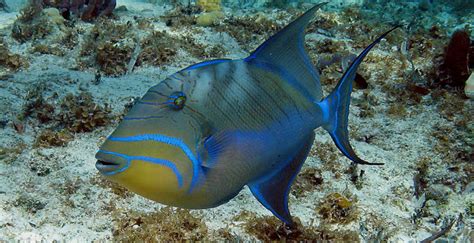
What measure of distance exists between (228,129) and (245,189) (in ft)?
9.23

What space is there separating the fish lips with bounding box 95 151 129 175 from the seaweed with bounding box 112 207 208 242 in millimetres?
2194

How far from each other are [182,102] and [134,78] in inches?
196

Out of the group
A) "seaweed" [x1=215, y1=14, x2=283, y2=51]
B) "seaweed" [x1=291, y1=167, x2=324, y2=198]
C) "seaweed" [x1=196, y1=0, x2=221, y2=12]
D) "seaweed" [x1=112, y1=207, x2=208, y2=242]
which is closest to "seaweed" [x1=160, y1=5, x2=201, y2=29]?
"seaweed" [x1=196, y1=0, x2=221, y2=12]

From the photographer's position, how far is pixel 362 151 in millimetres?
4727

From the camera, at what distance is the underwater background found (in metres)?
3.45

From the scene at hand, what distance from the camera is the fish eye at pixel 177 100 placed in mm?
1240

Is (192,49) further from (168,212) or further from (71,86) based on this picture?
(168,212)

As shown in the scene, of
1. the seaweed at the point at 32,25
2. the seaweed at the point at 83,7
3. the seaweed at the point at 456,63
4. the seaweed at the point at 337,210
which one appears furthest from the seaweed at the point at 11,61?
the seaweed at the point at 456,63

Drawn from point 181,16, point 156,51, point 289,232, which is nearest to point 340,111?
point 289,232

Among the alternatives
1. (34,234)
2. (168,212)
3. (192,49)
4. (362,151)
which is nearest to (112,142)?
(168,212)

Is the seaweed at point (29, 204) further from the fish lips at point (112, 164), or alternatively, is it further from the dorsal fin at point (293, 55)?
the dorsal fin at point (293, 55)

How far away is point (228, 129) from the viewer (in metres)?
1.31

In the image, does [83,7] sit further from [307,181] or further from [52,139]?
[307,181]

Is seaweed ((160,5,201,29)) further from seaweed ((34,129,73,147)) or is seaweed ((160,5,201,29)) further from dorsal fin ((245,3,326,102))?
dorsal fin ((245,3,326,102))
